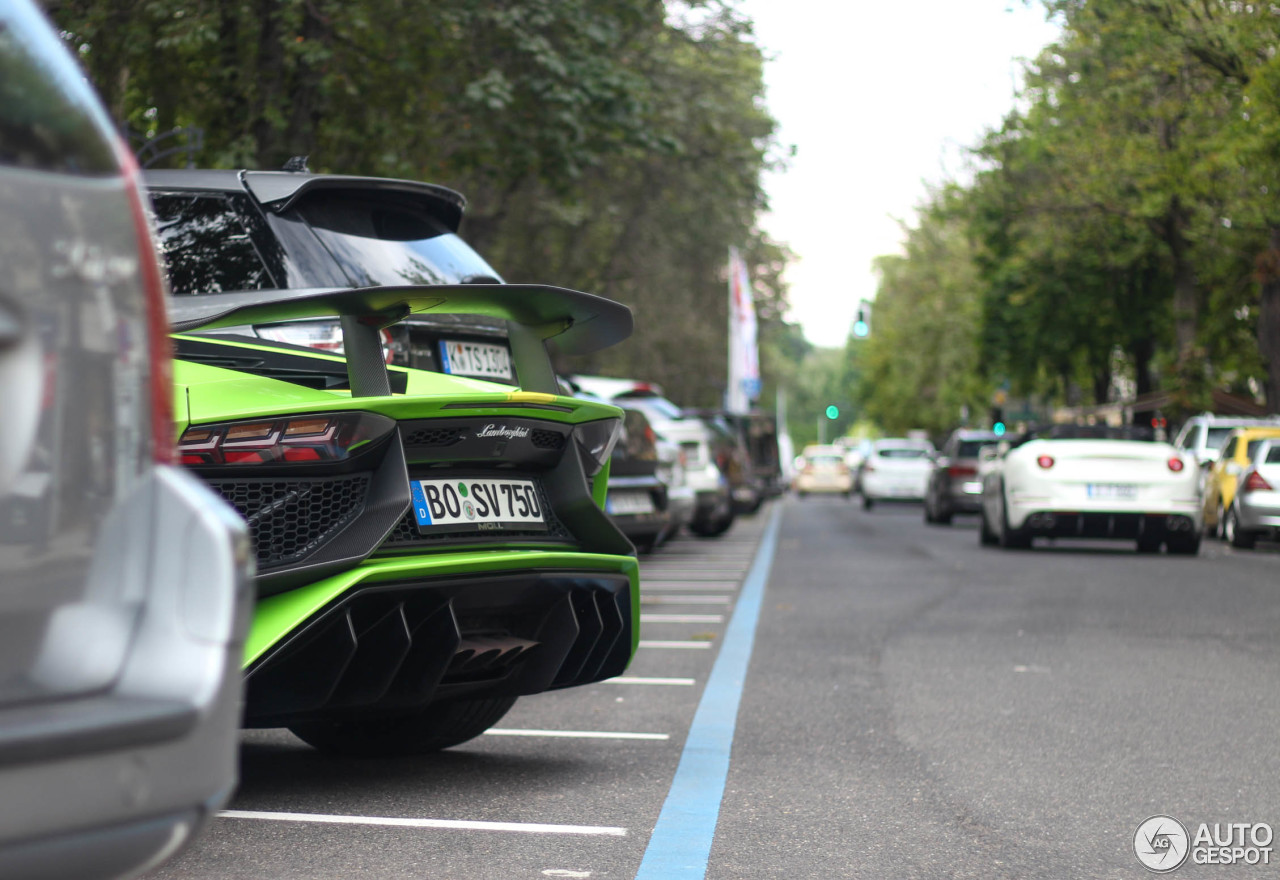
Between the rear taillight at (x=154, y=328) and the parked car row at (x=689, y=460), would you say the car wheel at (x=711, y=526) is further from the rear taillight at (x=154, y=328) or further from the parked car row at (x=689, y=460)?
the rear taillight at (x=154, y=328)

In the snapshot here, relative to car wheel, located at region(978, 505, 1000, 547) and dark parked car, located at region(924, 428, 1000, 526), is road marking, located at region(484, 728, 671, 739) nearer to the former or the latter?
car wheel, located at region(978, 505, 1000, 547)

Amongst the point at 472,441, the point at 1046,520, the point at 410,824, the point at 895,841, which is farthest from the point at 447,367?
the point at 1046,520

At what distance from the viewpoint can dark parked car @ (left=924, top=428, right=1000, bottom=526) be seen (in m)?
27.8

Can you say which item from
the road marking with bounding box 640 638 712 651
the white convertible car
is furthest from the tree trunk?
the road marking with bounding box 640 638 712 651

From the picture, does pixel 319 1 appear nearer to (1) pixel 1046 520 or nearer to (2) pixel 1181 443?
(1) pixel 1046 520

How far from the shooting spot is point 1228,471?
75.5 feet

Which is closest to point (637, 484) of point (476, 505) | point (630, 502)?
point (630, 502)

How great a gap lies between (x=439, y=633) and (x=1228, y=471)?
20363 mm

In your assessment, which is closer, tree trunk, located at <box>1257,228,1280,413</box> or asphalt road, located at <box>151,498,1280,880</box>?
asphalt road, located at <box>151,498,1280,880</box>

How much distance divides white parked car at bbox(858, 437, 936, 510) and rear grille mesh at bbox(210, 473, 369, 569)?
116ft

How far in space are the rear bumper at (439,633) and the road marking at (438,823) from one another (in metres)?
0.27

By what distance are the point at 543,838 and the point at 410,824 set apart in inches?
15.2

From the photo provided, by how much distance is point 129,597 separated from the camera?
86.8 inches

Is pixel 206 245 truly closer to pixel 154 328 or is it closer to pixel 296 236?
pixel 296 236
